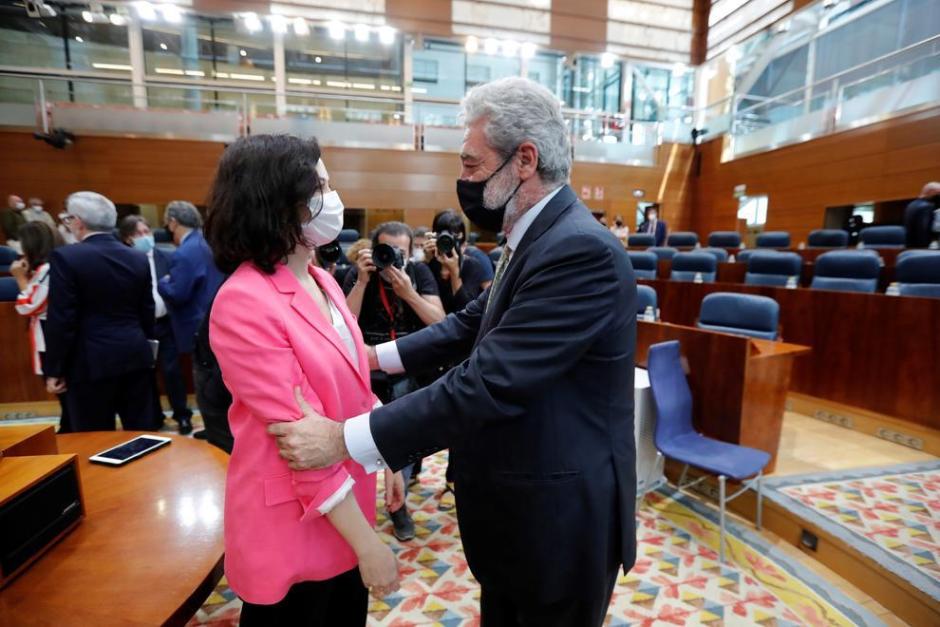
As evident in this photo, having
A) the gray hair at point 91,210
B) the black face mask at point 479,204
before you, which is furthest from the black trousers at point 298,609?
the gray hair at point 91,210

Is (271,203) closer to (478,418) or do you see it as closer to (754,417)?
(478,418)

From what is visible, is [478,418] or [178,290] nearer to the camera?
[478,418]

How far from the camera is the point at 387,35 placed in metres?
10.8

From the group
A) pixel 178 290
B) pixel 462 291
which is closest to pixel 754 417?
pixel 462 291

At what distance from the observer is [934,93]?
656cm

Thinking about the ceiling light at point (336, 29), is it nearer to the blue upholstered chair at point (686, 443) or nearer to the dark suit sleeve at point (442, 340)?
the blue upholstered chair at point (686, 443)

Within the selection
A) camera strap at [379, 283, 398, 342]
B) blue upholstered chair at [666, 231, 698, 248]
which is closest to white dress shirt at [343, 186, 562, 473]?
camera strap at [379, 283, 398, 342]

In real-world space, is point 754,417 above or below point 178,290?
below

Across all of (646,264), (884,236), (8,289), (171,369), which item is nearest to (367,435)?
(171,369)

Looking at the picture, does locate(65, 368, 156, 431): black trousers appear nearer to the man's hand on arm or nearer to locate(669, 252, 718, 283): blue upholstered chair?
the man's hand on arm

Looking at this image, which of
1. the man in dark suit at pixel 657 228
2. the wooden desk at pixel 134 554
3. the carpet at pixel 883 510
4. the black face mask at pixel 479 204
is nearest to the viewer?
the wooden desk at pixel 134 554

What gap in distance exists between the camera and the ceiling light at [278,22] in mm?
9939

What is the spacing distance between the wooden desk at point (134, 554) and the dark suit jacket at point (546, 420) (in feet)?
1.97

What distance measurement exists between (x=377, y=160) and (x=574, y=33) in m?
5.52
